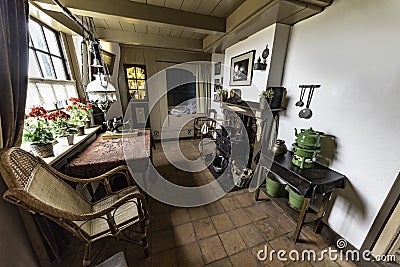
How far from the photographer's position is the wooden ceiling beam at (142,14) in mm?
1554

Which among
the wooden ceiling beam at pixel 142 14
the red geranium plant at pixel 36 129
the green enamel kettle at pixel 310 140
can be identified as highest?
the wooden ceiling beam at pixel 142 14

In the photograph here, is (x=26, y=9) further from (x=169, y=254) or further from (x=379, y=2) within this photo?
(x=379, y=2)

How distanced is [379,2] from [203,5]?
1565mm

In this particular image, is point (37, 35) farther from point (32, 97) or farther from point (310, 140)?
point (310, 140)

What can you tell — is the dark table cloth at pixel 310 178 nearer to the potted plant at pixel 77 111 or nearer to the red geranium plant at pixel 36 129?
the red geranium plant at pixel 36 129

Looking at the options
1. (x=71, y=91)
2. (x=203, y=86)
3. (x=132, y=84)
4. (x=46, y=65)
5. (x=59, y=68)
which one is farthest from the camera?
(x=203, y=86)

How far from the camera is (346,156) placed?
1.27 m

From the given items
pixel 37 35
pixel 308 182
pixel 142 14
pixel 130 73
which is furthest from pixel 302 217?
pixel 130 73

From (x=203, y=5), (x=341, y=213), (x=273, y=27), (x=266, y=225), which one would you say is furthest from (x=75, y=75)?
(x=341, y=213)

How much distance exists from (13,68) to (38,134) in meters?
0.50

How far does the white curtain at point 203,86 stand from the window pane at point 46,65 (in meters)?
2.76

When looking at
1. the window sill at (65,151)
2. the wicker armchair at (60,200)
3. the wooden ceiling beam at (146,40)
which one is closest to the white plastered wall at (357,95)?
the wicker armchair at (60,200)

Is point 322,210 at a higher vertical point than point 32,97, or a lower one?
lower

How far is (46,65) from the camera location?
175cm
